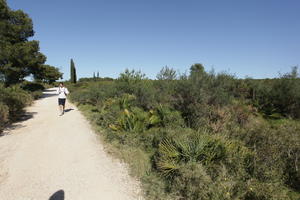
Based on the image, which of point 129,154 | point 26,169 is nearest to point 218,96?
point 129,154

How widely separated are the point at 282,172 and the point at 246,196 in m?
1.01

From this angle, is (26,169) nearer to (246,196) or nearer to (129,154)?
(129,154)

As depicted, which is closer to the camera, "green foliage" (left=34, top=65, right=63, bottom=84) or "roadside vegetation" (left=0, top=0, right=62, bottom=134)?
"roadside vegetation" (left=0, top=0, right=62, bottom=134)

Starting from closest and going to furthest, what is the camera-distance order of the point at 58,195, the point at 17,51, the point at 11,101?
the point at 58,195
the point at 11,101
the point at 17,51

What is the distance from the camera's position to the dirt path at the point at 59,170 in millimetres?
2719

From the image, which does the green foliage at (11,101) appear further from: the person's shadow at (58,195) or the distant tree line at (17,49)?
the distant tree line at (17,49)

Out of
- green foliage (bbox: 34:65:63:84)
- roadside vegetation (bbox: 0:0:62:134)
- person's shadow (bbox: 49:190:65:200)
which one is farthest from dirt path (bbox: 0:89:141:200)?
green foliage (bbox: 34:65:63:84)

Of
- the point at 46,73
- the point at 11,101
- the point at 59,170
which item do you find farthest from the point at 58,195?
the point at 46,73

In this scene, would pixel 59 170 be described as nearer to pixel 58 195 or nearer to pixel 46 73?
pixel 58 195

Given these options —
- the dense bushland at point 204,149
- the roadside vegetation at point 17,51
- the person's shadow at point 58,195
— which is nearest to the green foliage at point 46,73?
the roadside vegetation at point 17,51

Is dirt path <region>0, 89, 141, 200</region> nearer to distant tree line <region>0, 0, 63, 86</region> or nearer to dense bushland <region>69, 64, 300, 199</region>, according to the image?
dense bushland <region>69, 64, 300, 199</region>

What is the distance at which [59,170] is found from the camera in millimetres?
3373

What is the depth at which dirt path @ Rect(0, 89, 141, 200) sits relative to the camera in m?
2.72

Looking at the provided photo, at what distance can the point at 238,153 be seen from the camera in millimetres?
3004
